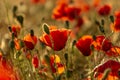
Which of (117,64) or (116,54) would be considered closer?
(117,64)

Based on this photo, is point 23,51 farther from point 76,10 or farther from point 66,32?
point 76,10

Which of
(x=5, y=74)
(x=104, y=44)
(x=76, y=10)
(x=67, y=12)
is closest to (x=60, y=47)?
(x=104, y=44)

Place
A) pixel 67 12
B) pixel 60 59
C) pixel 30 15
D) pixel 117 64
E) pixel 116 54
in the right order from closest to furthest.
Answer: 1. pixel 117 64
2. pixel 116 54
3. pixel 60 59
4. pixel 67 12
5. pixel 30 15

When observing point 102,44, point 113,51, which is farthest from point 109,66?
point 113,51

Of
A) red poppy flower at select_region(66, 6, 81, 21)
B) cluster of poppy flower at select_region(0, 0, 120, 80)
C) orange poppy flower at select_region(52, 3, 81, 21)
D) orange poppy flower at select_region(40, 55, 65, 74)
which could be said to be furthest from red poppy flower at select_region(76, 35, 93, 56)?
red poppy flower at select_region(66, 6, 81, 21)

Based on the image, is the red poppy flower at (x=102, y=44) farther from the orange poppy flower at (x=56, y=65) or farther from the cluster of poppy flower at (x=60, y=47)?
the orange poppy flower at (x=56, y=65)

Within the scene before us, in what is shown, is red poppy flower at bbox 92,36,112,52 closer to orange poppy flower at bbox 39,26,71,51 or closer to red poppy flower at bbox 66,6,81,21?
orange poppy flower at bbox 39,26,71,51

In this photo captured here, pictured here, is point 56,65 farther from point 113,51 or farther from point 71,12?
point 71,12
